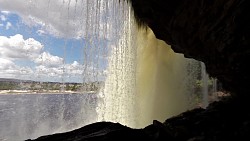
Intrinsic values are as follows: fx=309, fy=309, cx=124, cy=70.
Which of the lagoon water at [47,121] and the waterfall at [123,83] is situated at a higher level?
the waterfall at [123,83]

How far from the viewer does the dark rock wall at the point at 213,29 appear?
895cm

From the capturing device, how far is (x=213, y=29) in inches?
412

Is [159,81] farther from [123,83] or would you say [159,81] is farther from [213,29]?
[213,29]

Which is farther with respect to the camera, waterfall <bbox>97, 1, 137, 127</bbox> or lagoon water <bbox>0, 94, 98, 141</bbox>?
lagoon water <bbox>0, 94, 98, 141</bbox>

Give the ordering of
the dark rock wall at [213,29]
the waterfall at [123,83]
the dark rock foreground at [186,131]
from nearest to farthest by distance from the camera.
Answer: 1. the dark rock foreground at [186,131]
2. the dark rock wall at [213,29]
3. the waterfall at [123,83]

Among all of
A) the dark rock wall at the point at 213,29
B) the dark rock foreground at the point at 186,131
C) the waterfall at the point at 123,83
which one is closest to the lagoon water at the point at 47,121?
the waterfall at the point at 123,83

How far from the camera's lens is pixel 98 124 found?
28.2 ft

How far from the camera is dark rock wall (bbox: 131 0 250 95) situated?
8.95 m

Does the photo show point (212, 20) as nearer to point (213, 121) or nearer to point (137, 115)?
point (213, 121)

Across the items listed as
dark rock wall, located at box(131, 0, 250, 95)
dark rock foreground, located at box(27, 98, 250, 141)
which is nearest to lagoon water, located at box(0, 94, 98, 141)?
dark rock wall, located at box(131, 0, 250, 95)

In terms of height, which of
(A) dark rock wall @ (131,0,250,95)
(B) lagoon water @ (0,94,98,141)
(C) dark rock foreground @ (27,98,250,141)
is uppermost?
(A) dark rock wall @ (131,0,250,95)

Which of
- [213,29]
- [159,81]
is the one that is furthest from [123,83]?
[213,29]

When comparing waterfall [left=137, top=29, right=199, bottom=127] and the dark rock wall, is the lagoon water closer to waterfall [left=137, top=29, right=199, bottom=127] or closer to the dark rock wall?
waterfall [left=137, top=29, right=199, bottom=127]

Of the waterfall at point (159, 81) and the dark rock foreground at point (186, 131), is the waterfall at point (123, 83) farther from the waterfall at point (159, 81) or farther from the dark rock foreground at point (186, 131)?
the dark rock foreground at point (186, 131)
